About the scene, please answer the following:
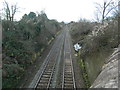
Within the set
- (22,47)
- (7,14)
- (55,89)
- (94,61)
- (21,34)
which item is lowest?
(55,89)

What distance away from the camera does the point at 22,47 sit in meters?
18.9

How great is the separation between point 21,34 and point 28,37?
2722 mm

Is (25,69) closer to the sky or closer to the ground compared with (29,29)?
closer to the ground

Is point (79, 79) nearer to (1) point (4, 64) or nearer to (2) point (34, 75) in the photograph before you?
(2) point (34, 75)

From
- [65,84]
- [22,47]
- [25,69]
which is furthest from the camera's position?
[22,47]

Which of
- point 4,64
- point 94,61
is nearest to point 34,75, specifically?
point 4,64

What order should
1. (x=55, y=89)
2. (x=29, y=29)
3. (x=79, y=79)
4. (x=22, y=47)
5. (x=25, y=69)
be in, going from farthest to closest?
(x=29, y=29) → (x=22, y=47) → (x=25, y=69) → (x=79, y=79) → (x=55, y=89)

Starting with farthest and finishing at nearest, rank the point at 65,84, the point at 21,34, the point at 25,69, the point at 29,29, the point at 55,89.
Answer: the point at 29,29 < the point at 21,34 < the point at 25,69 < the point at 65,84 < the point at 55,89

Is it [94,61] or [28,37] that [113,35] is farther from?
[28,37]

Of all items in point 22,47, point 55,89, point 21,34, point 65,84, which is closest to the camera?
point 55,89

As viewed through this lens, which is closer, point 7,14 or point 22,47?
point 22,47

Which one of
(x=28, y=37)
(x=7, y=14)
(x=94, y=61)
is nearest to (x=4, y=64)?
(x=94, y=61)

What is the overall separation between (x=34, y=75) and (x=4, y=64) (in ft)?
10.2

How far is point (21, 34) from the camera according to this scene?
809 inches
